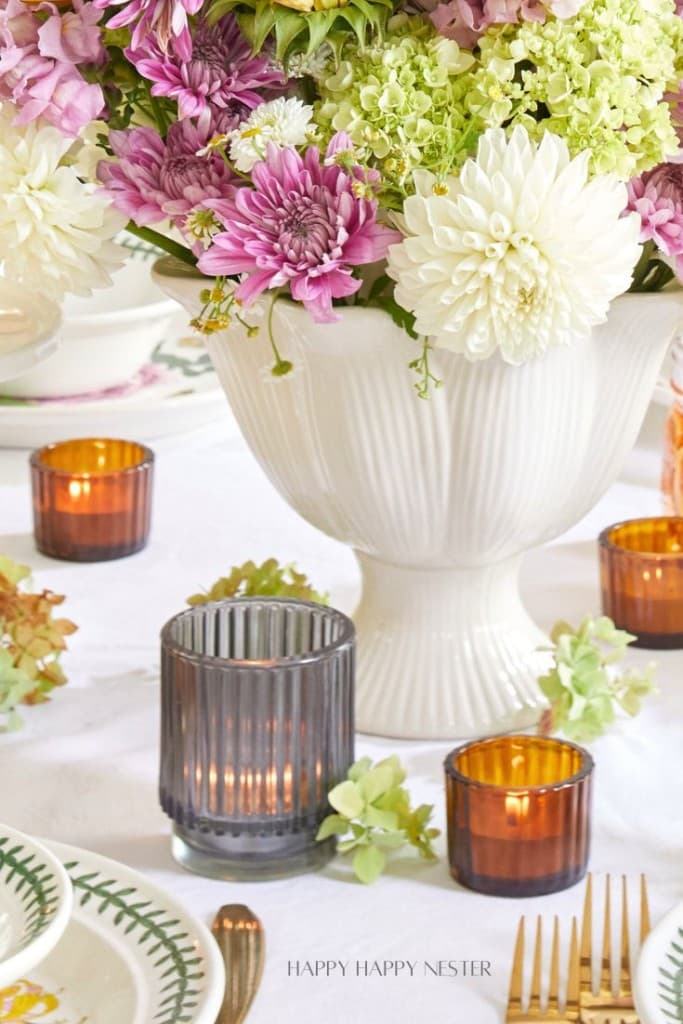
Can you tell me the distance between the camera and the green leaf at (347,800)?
0.86 metres

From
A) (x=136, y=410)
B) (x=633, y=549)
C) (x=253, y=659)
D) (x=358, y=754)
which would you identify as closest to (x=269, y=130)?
(x=253, y=659)

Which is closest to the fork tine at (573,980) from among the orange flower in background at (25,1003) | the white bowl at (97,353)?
the orange flower in background at (25,1003)

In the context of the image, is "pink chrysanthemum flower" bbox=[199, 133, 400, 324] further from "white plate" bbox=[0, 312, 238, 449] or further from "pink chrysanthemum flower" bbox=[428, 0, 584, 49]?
"white plate" bbox=[0, 312, 238, 449]

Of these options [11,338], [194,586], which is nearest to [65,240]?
[11,338]

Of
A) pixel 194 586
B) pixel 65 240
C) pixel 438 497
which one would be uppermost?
pixel 65 240

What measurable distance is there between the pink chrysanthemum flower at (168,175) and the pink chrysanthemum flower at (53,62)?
0.03 meters

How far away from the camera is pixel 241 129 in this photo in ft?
2.78

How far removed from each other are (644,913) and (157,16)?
1.54ft

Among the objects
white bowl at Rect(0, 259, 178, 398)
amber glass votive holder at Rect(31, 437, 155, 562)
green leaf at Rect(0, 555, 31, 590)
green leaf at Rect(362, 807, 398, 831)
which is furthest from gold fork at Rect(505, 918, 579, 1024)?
white bowl at Rect(0, 259, 178, 398)

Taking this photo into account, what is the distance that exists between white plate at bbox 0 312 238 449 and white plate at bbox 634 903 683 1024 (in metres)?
0.85

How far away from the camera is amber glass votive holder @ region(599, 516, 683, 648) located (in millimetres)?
1156

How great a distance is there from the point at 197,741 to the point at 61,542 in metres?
0.46

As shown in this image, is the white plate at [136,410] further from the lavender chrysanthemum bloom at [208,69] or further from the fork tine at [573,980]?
the fork tine at [573,980]

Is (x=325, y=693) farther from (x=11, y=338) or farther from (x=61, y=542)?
(x=61, y=542)
